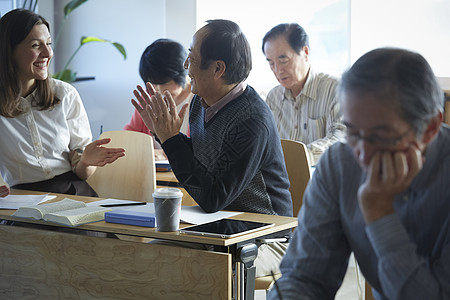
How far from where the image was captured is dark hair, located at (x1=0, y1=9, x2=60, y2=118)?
2.58 metres

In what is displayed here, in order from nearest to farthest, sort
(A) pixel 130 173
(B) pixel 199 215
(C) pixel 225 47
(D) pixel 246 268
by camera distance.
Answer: (D) pixel 246 268 → (B) pixel 199 215 → (C) pixel 225 47 → (A) pixel 130 173

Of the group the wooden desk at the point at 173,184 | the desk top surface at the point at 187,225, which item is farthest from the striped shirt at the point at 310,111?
the desk top surface at the point at 187,225

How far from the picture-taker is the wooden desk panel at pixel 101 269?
1.65 metres

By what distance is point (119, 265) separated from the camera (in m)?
1.80

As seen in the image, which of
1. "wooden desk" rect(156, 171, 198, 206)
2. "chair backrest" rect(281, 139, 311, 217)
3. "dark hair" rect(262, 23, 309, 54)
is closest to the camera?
"chair backrest" rect(281, 139, 311, 217)

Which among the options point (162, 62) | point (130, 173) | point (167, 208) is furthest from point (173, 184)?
point (167, 208)

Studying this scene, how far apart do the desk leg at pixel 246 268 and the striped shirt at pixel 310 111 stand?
178 cm

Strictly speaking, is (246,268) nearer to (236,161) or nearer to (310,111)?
(236,161)

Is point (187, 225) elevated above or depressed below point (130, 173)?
above

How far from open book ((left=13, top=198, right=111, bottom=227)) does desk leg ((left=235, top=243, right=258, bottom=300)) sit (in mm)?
481

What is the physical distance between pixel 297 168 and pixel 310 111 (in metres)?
1.04

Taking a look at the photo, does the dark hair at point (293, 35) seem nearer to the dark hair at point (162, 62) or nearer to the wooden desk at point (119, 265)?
the dark hair at point (162, 62)

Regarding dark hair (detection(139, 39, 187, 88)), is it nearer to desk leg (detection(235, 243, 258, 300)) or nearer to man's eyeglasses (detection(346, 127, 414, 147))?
desk leg (detection(235, 243, 258, 300))

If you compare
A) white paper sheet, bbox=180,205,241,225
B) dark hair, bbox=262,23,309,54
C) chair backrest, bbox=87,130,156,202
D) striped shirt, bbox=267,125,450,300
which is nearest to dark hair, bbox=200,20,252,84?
white paper sheet, bbox=180,205,241,225
